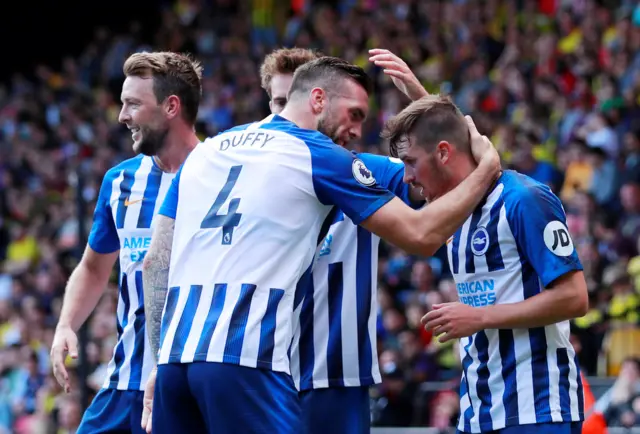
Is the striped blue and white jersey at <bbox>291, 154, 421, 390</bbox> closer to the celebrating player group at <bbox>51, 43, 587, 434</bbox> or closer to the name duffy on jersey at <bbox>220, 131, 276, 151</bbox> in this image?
the celebrating player group at <bbox>51, 43, 587, 434</bbox>

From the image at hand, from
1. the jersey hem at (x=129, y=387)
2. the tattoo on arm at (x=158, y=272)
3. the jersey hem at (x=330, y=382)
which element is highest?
the tattoo on arm at (x=158, y=272)

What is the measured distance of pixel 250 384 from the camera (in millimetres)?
4039

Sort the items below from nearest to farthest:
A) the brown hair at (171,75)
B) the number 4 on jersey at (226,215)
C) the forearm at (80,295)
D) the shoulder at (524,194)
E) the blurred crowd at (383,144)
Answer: the number 4 on jersey at (226,215) < the shoulder at (524,194) < the brown hair at (171,75) < the forearm at (80,295) < the blurred crowd at (383,144)

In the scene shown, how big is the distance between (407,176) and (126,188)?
1.57 meters

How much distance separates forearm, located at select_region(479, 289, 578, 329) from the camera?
436 cm

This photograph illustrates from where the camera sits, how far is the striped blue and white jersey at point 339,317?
5012 mm

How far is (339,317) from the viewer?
16.6 ft

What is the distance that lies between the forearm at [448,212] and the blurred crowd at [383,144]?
473cm

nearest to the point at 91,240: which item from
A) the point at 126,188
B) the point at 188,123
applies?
the point at 126,188

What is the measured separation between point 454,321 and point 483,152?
2.18 ft

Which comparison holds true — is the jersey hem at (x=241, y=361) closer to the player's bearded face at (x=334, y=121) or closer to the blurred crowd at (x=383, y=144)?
the player's bearded face at (x=334, y=121)

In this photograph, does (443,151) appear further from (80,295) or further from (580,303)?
(80,295)

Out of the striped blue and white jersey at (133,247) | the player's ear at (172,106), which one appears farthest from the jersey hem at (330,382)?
the player's ear at (172,106)

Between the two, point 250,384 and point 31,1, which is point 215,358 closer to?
point 250,384
